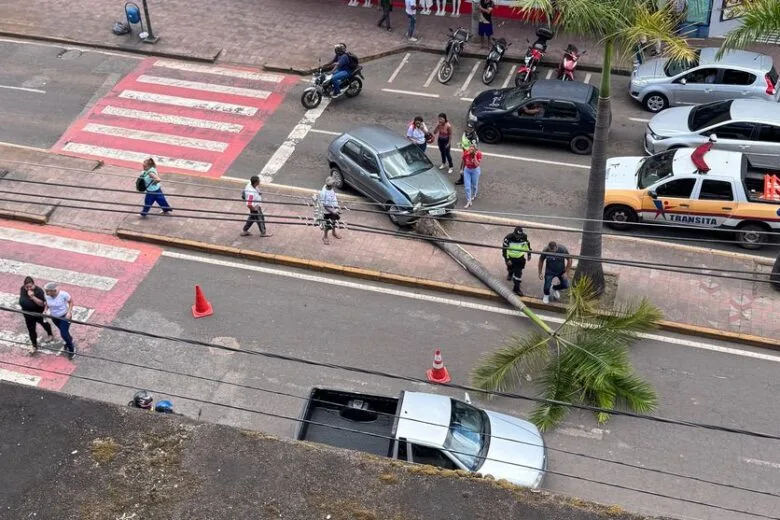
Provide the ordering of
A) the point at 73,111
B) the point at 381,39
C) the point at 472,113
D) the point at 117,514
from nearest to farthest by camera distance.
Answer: the point at 117,514 < the point at 472,113 < the point at 73,111 < the point at 381,39

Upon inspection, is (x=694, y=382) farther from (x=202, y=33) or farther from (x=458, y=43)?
(x=202, y=33)

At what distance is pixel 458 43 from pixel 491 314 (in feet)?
32.9

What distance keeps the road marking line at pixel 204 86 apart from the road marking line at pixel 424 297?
22.7 feet

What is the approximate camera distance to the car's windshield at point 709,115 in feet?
63.2

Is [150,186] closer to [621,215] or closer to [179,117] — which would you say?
[179,117]

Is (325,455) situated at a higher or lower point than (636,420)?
higher

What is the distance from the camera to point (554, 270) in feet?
51.9

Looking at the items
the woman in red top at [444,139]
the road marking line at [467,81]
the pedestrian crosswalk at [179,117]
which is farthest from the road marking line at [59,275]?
the road marking line at [467,81]

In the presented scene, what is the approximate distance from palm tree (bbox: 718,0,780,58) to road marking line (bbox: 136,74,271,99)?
12.7 meters

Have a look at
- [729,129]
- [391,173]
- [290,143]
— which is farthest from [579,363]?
[290,143]

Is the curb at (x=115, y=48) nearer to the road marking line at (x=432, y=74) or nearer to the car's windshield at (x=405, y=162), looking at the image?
the road marking line at (x=432, y=74)

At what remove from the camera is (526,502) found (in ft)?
24.2

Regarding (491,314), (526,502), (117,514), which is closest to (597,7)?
(491,314)

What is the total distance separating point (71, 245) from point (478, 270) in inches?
324
